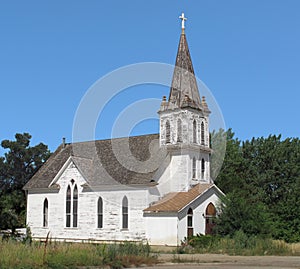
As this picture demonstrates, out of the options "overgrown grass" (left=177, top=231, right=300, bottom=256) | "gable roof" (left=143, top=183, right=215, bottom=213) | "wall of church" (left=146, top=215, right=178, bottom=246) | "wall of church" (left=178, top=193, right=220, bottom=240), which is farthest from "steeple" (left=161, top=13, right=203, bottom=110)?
"overgrown grass" (left=177, top=231, right=300, bottom=256)

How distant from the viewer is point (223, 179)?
52.6 metres

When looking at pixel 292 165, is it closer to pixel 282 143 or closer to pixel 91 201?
pixel 282 143

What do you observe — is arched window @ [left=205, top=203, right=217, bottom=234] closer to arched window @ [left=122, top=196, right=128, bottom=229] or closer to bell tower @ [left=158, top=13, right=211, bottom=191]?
bell tower @ [left=158, top=13, right=211, bottom=191]

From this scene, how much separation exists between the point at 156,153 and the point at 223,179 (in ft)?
33.4

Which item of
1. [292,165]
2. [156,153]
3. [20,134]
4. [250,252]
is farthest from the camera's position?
[20,134]

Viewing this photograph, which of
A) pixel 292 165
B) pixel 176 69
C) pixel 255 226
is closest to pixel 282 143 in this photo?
pixel 292 165

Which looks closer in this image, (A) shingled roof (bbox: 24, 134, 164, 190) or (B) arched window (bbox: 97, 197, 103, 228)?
(A) shingled roof (bbox: 24, 134, 164, 190)

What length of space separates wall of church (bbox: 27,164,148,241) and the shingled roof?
0.87m

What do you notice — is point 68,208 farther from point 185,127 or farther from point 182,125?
point 185,127

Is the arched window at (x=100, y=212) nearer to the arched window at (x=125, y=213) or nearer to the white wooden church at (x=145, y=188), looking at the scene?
the white wooden church at (x=145, y=188)

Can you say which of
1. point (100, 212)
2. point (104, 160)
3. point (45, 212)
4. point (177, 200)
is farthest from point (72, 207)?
point (177, 200)

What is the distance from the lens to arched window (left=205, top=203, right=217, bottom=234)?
4256 cm

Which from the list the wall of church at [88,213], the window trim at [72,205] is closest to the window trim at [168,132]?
the wall of church at [88,213]

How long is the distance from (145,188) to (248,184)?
1716 cm
